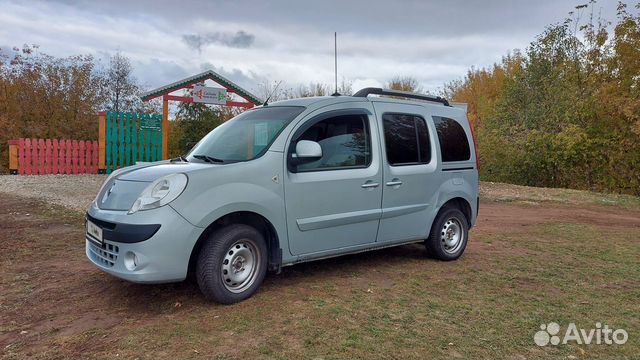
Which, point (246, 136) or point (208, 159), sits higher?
point (246, 136)

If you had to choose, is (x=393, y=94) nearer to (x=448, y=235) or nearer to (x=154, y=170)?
(x=448, y=235)

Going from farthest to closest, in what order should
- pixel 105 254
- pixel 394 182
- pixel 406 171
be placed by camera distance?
pixel 406 171 < pixel 394 182 < pixel 105 254

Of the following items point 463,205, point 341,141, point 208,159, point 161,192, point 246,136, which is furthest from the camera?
point 463,205

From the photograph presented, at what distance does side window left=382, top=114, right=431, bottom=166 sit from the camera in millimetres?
5379

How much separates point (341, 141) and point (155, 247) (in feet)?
7.04

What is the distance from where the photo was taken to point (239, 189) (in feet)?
13.6

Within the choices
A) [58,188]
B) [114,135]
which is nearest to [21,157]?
[114,135]

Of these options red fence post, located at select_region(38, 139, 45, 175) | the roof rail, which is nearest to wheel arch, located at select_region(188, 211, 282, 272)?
the roof rail

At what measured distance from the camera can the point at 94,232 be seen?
167 inches

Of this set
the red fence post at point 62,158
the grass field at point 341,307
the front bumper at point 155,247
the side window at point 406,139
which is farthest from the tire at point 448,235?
the red fence post at point 62,158

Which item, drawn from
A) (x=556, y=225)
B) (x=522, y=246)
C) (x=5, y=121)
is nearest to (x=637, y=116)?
(x=556, y=225)

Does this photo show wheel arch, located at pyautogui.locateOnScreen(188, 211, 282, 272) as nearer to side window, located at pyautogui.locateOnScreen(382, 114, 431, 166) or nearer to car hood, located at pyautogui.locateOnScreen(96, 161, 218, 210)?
car hood, located at pyautogui.locateOnScreen(96, 161, 218, 210)

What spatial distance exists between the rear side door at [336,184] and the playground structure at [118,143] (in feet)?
33.9

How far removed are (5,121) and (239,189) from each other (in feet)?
74.0
